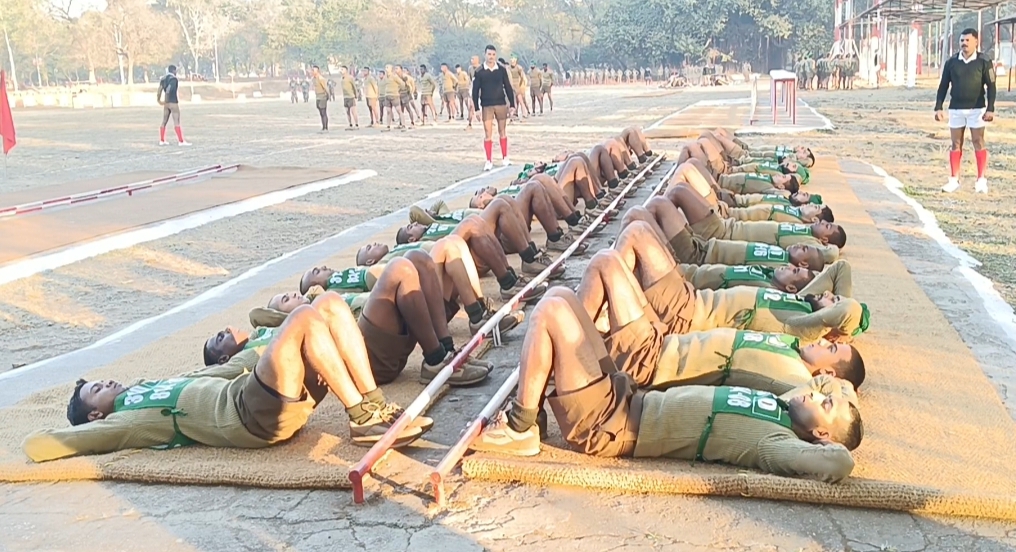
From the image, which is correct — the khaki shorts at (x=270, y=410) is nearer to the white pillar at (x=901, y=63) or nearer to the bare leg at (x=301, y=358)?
the bare leg at (x=301, y=358)

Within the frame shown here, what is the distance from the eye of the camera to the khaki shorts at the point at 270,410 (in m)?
3.63

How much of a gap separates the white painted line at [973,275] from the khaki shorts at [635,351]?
2.01 m

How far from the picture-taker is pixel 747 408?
3.43 meters

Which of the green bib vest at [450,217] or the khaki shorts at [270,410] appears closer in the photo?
the khaki shorts at [270,410]

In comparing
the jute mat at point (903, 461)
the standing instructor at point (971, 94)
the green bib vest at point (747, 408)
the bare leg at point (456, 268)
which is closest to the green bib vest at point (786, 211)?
the jute mat at point (903, 461)

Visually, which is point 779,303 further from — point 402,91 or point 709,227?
point 402,91

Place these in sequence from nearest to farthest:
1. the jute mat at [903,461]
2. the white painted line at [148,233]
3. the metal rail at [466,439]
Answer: the jute mat at [903,461]
the metal rail at [466,439]
the white painted line at [148,233]

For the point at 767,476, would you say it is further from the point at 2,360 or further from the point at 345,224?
the point at 345,224

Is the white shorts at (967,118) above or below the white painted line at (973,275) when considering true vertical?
above

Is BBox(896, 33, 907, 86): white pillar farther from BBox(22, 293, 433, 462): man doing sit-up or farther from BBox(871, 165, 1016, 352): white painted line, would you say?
BBox(22, 293, 433, 462): man doing sit-up

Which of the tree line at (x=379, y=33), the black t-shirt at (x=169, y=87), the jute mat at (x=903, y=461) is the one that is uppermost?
the tree line at (x=379, y=33)

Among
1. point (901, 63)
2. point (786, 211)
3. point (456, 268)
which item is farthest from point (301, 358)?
point (901, 63)

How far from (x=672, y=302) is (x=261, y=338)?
6.23ft

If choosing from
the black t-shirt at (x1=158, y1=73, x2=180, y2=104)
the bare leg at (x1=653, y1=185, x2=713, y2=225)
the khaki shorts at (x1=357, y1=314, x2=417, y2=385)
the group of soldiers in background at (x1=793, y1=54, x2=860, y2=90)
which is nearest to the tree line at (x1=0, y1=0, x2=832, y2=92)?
the group of soldiers in background at (x1=793, y1=54, x2=860, y2=90)
